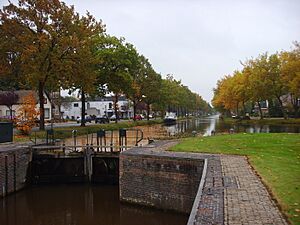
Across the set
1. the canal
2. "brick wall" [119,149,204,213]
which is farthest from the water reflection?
"brick wall" [119,149,204,213]

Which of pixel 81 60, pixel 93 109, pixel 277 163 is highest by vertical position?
pixel 81 60

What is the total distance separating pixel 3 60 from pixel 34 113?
497 cm

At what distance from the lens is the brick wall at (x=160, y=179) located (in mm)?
12352

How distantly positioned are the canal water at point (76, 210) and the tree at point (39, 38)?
1262cm

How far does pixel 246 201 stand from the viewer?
757 cm

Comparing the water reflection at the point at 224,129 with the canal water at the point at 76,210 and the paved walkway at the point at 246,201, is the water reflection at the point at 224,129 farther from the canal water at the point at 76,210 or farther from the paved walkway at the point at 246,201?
the paved walkway at the point at 246,201

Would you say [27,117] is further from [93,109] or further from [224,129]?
[93,109]

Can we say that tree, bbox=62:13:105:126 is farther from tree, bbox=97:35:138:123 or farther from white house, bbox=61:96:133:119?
white house, bbox=61:96:133:119

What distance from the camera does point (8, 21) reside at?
26391 mm

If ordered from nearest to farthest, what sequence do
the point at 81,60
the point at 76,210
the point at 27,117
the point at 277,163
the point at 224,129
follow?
the point at 277,163 → the point at 76,210 → the point at 27,117 → the point at 81,60 → the point at 224,129

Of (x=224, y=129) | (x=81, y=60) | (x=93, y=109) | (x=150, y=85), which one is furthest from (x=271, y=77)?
(x=93, y=109)

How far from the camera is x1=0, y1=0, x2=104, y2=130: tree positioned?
2641 cm

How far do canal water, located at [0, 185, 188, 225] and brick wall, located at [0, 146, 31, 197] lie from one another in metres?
0.42

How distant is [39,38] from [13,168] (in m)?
12.5
